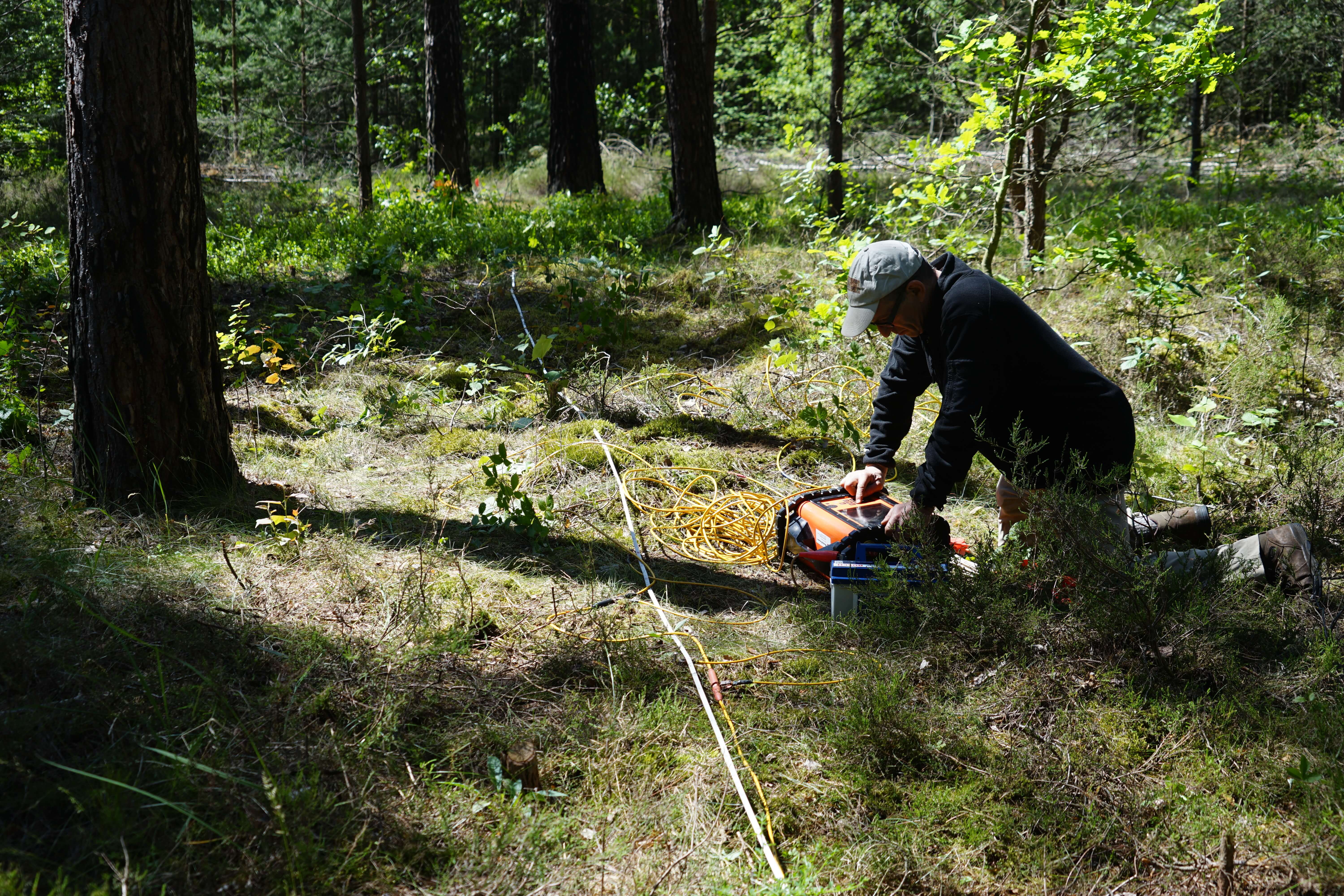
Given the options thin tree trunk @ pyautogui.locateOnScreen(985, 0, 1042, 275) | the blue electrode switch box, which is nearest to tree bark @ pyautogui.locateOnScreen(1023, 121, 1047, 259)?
thin tree trunk @ pyautogui.locateOnScreen(985, 0, 1042, 275)

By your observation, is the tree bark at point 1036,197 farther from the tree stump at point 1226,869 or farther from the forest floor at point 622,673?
the tree stump at point 1226,869

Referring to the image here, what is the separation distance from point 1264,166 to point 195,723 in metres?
18.8

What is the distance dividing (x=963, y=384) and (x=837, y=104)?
640cm

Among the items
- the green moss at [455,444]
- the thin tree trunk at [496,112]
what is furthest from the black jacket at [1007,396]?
the thin tree trunk at [496,112]

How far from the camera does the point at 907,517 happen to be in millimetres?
3316

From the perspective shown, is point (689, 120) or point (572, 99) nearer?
point (689, 120)

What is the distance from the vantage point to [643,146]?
17.6 metres

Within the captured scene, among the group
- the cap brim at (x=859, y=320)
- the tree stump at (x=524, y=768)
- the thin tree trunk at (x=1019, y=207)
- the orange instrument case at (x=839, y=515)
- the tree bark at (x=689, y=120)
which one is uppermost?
the tree bark at (x=689, y=120)

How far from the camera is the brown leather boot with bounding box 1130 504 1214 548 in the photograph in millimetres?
3775

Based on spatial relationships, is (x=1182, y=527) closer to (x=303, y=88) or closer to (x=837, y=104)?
(x=837, y=104)

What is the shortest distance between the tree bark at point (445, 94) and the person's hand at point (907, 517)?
29.1 feet

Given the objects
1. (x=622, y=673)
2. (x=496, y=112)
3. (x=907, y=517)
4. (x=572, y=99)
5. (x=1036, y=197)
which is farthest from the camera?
(x=496, y=112)

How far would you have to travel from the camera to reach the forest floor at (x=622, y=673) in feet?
7.18

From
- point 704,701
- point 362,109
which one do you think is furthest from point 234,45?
point 704,701
